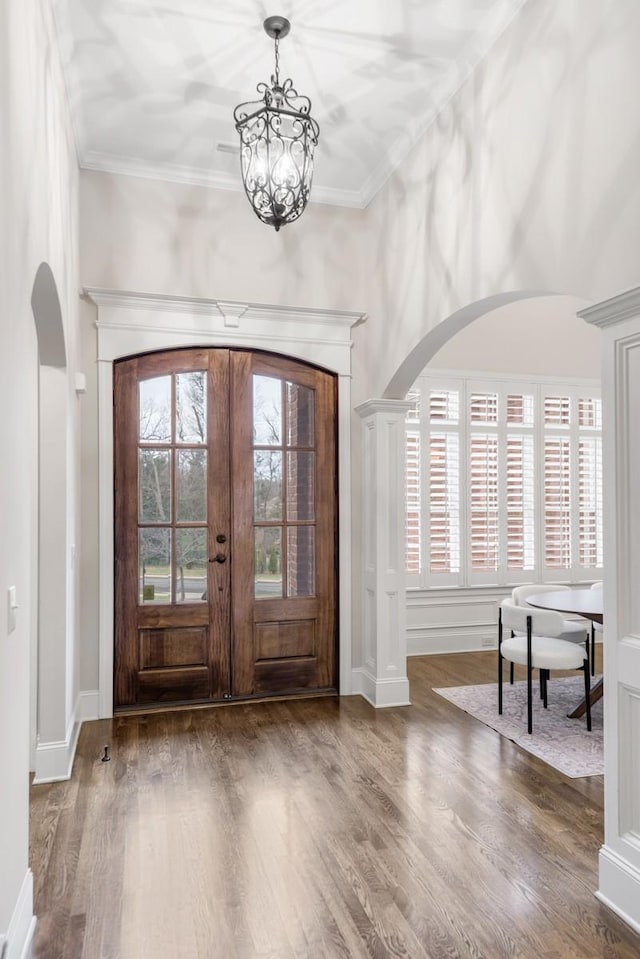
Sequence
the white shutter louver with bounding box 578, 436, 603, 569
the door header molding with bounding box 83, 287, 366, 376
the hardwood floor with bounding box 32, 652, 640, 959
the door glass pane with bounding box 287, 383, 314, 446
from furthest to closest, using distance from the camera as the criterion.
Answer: the white shutter louver with bounding box 578, 436, 603, 569 < the door glass pane with bounding box 287, 383, 314, 446 < the door header molding with bounding box 83, 287, 366, 376 < the hardwood floor with bounding box 32, 652, 640, 959

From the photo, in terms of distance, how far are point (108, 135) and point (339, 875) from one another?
4182 millimetres

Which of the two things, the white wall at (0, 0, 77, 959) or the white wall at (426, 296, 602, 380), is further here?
the white wall at (426, 296, 602, 380)

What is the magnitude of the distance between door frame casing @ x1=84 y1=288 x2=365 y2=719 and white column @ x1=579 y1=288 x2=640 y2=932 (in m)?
2.57

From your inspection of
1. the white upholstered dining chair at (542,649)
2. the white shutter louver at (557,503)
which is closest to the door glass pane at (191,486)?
the white upholstered dining chair at (542,649)

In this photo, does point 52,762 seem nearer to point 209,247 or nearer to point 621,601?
point 621,601

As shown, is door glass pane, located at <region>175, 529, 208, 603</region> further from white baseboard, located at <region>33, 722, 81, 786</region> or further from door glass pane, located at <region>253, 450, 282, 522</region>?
white baseboard, located at <region>33, 722, 81, 786</region>

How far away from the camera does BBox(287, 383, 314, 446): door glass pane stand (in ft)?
15.6

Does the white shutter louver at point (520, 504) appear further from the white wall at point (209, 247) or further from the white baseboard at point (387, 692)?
the white wall at point (209, 247)

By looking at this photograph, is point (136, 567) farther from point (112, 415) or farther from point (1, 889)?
point (1, 889)

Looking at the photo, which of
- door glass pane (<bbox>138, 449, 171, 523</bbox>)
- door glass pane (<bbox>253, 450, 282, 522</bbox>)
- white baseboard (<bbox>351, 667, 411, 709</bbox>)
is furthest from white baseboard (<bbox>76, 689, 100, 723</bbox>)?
white baseboard (<bbox>351, 667, 411, 709</bbox>)

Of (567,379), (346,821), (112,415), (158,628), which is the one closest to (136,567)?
(158,628)

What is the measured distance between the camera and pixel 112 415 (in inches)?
171

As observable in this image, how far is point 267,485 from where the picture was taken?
15.4 feet

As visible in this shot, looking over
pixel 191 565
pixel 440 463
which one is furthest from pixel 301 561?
pixel 440 463
